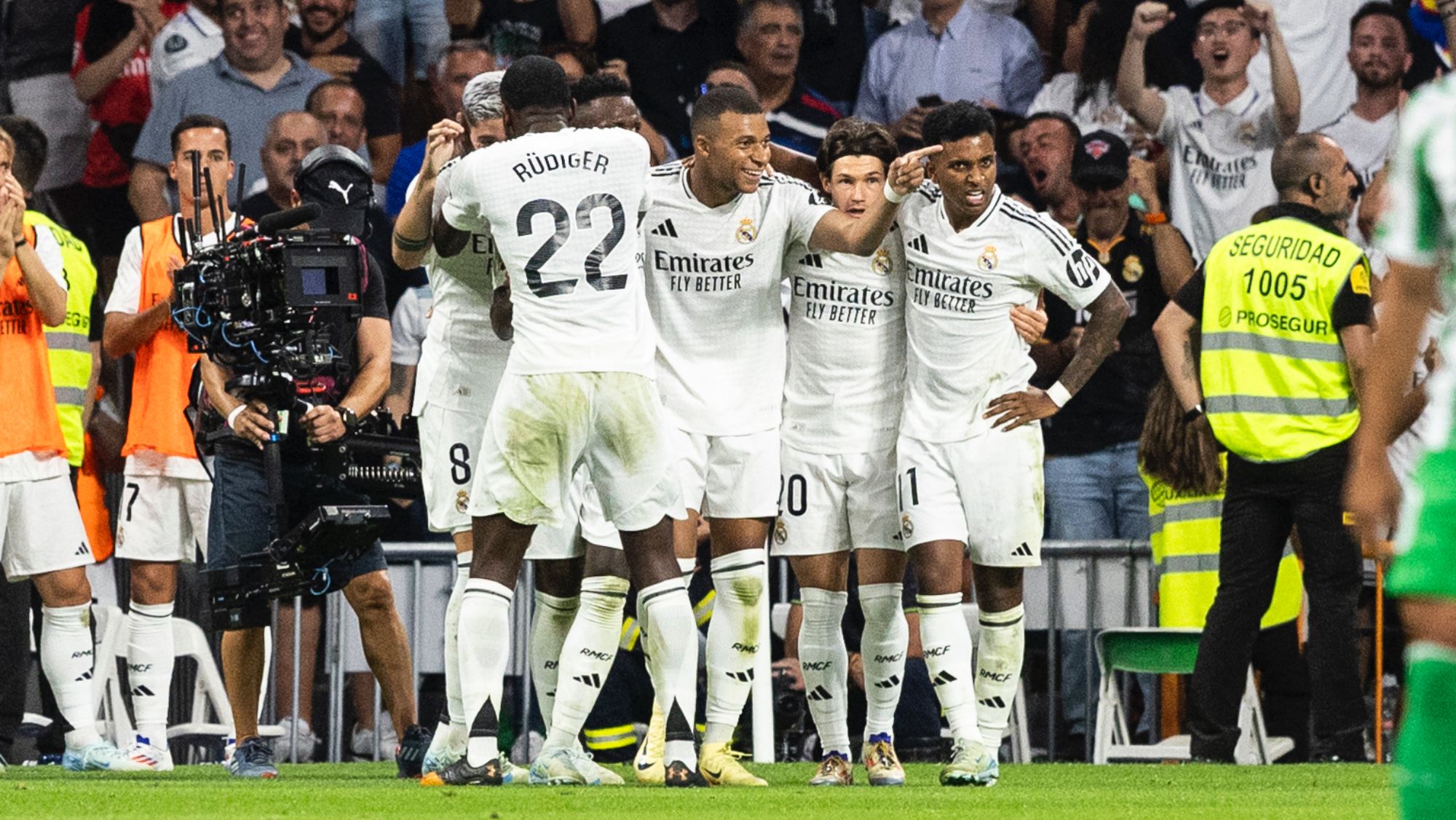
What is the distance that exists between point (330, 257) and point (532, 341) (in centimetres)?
132

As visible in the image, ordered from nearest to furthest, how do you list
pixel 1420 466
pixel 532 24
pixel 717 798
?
1. pixel 1420 466
2. pixel 717 798
3. pixel 532 24

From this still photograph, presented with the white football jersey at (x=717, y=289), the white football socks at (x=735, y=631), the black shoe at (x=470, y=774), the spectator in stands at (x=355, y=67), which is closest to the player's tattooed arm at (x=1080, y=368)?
the white football jersey at (x=717, y=289)

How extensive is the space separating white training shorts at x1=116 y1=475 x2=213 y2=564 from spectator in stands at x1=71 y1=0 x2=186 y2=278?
324cm

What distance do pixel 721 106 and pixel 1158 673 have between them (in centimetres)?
460

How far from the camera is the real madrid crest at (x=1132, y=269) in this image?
1195 centimetres

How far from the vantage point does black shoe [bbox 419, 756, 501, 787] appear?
25.2 feet

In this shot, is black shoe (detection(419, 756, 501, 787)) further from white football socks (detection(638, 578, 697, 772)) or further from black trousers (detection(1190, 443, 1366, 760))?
black trousers (detection(1190, 443, 1366, 760))

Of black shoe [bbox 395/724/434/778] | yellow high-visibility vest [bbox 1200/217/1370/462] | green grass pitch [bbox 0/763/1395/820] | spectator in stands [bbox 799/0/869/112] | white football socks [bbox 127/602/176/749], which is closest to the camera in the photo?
green grass pitch [bbox 0/763/1395/820]

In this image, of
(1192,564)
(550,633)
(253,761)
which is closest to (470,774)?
(550,633)

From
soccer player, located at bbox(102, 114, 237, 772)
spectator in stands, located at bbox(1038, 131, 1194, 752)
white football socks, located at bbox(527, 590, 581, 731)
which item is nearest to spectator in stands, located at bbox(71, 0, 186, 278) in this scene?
soccer player, located at bbox(102, 114, 237, 772)

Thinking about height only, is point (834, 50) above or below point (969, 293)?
above

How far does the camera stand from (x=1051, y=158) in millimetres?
12188

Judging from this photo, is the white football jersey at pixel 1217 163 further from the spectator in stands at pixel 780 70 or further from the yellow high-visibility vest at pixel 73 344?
the yellow high-visibility vest at pixel 73 344

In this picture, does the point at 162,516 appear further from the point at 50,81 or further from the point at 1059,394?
the point at 50,81
